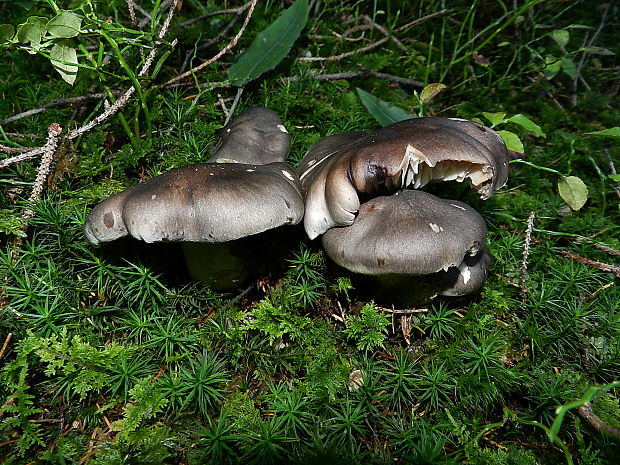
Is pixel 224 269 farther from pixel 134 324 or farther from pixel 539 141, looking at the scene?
pixel 539 141

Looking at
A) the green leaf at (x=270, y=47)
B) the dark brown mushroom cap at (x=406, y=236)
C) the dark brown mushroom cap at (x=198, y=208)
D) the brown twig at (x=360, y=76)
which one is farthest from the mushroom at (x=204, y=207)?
the brown twig at (x=360, y=76)

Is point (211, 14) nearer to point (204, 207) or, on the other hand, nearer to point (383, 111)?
point (383, 111)

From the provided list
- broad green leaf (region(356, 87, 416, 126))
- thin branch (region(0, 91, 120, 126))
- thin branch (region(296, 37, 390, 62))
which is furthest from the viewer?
thin branch (region(296, 37, 390, 62))

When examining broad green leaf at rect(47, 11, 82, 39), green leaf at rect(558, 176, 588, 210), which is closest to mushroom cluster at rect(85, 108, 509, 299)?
green leaf at rect(558, 176, 588, 210)

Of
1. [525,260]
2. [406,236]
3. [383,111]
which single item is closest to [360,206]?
[406,236]

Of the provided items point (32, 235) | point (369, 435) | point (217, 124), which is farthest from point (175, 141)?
point (369, 435)

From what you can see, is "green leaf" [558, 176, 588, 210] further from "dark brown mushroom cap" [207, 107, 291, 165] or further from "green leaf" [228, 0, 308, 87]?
"green leaf" [228, 0, 308, 87]
